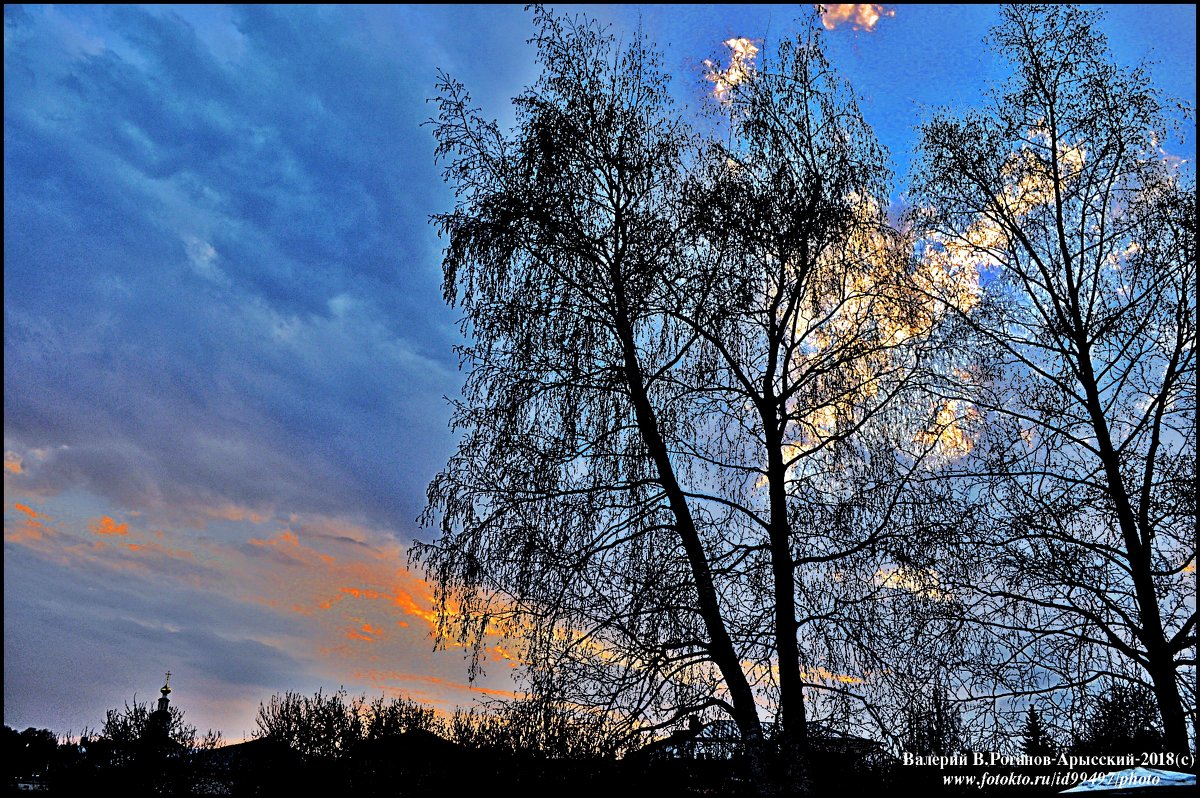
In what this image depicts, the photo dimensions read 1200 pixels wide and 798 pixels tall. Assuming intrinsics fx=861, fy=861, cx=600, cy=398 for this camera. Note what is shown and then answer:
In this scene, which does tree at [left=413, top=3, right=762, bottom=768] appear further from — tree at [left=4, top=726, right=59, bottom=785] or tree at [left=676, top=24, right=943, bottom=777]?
tree at [left=4, top=726, right=59, bottom=785]

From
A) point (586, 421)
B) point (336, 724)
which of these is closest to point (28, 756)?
point (336, 724)

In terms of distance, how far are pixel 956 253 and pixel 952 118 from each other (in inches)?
84.8

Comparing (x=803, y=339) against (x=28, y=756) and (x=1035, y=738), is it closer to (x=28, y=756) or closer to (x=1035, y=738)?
(x=1035, y=738)

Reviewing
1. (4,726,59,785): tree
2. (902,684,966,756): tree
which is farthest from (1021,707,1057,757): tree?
(4,726,59,785): tree

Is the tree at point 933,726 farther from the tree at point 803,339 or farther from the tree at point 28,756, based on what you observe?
the tree at point 28,756

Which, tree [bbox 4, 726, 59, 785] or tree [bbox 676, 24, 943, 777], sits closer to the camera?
tree [bbox 676, 24, 943, 777]

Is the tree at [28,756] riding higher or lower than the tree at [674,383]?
lower

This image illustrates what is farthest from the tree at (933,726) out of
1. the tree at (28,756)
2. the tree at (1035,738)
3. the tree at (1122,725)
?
the tree at (28,756)

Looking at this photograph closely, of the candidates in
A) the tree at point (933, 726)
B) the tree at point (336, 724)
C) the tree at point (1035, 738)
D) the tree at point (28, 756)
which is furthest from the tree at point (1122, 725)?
the tree at point (28, 756)

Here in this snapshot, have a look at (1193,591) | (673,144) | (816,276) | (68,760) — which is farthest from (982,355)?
(68,760)

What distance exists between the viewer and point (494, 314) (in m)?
10.5

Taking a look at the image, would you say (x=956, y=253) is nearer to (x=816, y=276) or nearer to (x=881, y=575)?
(x=816, y=276)

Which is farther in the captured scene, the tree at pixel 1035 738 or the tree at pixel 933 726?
the tree at pixel 1035 738

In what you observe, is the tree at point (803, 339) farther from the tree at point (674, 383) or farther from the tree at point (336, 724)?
the tree at point (336, 724)
